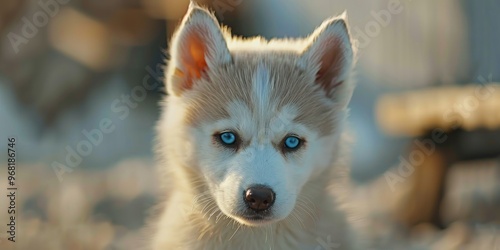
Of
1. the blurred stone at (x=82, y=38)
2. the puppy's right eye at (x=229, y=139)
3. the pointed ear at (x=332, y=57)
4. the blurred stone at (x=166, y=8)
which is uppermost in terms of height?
the blurred stone at (x=166, y=8)

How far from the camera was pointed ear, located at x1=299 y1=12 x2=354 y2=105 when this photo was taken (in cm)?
167

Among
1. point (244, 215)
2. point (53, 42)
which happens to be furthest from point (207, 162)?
point (53, 42)

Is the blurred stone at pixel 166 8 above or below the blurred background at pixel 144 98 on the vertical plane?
above

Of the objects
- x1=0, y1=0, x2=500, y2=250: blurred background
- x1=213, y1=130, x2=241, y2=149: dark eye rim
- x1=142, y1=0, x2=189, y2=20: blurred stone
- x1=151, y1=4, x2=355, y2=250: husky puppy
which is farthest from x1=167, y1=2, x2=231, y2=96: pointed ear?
x1=142, y1=0, x2=189, y2=20: blurred stone

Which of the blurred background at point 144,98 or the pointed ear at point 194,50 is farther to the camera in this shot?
the blurred background at point 144,98

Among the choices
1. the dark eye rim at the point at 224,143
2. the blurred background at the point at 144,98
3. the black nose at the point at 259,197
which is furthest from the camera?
the blurred background at the point at 144,98

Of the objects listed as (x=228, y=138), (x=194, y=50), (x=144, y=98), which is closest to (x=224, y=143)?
(x=228, y=138)

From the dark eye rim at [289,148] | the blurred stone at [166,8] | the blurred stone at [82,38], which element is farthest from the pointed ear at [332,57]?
the blurred stone at [82,38]

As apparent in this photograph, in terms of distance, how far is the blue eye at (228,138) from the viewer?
1593mm

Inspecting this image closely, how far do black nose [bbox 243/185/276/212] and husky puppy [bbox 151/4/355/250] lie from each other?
0.22 ft

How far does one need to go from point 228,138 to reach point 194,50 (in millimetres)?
257

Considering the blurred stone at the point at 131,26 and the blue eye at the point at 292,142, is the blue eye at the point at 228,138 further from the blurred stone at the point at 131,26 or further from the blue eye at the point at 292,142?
the blurred stone at the point at 131,26

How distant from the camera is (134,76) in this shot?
2236 millimetres

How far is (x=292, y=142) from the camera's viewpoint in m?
1.62
